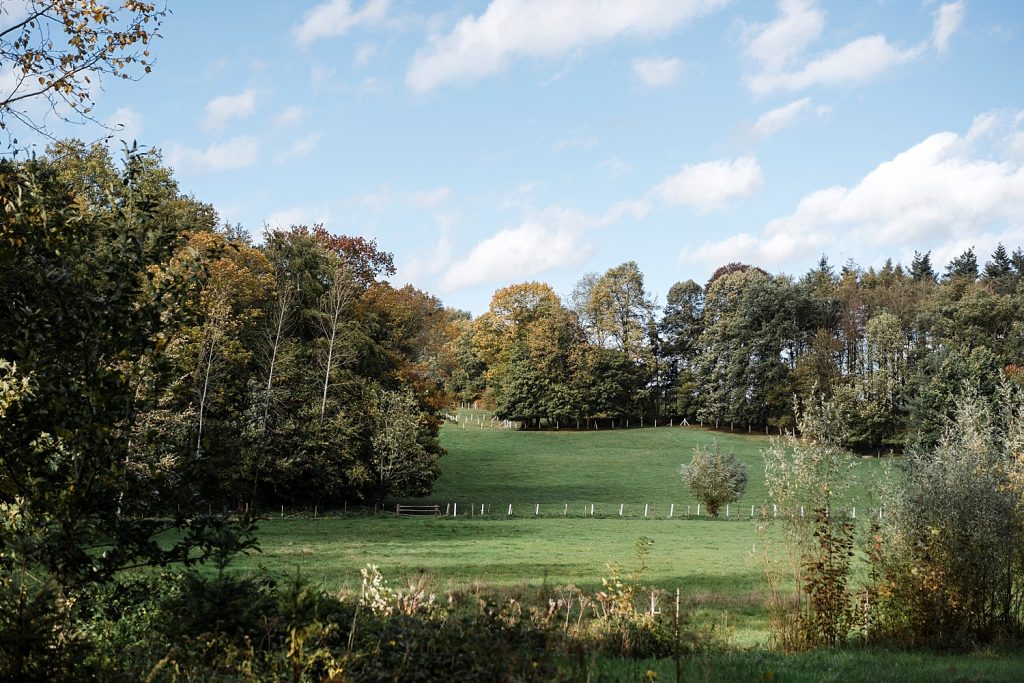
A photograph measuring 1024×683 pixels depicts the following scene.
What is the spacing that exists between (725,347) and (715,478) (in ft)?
108

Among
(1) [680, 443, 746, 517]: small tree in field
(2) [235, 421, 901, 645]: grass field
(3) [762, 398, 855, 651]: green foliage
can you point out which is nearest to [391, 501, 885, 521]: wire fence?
(2) [235, 421, 901, 645]: grass field

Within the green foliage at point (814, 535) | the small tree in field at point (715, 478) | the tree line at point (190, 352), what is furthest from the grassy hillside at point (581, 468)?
the green foliage at point (814, 535)

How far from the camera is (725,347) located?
7406 centimetres

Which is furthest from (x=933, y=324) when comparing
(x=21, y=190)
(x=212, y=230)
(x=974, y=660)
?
(x=21, y=190)

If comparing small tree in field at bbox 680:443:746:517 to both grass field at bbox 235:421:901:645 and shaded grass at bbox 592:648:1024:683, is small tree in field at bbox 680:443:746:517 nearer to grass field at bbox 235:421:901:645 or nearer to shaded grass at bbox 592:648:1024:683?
grass field at bbox 235:421:901:645

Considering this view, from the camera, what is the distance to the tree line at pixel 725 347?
66.2m

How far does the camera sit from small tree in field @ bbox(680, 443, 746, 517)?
43219mm

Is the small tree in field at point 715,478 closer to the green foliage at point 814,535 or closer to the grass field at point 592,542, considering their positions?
the grass field at point 592,542

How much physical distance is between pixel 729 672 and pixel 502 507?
37919 millimetres

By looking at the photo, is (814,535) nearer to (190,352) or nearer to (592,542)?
(190,352)

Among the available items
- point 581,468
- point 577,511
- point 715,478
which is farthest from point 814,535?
point 581,468

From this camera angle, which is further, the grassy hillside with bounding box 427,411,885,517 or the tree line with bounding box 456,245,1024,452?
the tree line with bounding box 456,245,1024,452

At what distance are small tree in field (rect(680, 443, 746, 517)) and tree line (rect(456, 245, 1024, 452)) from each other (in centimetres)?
2461

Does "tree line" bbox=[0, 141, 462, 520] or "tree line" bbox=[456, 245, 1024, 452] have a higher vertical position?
"tree line" bbox=[456, 245, 1024, 452]
